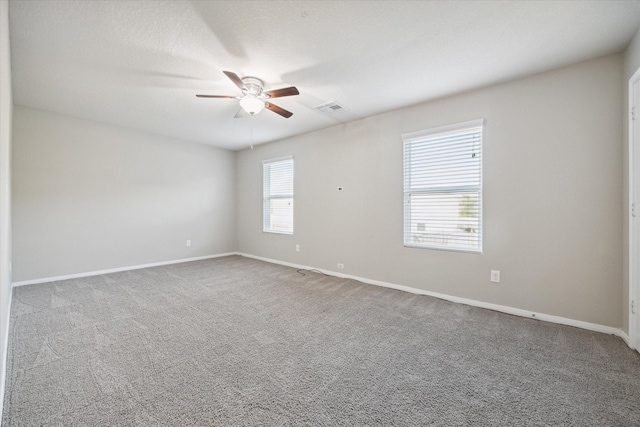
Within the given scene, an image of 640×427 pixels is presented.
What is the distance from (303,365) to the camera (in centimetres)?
188

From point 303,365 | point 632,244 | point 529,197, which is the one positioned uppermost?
point 529,197

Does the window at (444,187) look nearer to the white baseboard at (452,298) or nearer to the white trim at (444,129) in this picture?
the white trim at (444,129)

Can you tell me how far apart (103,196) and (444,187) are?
5263mm

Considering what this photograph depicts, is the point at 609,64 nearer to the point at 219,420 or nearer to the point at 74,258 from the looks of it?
the point at 219,420

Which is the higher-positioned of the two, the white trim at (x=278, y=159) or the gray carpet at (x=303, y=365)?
the white trim at (x=278, y=159)

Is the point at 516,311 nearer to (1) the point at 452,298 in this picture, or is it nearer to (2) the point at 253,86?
(1) the point at 452,298

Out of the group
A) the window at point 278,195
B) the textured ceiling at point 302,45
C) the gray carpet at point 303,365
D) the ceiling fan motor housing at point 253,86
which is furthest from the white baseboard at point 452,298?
the ceiling fan motor housing at point 253,86

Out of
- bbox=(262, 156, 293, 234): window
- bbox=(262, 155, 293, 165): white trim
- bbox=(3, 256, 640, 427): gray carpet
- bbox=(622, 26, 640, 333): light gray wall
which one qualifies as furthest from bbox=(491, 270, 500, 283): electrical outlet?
bbox=(262, 155, 293, 165): white trim

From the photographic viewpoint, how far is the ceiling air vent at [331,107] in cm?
346

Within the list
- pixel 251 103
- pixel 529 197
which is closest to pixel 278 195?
pixel 251 103

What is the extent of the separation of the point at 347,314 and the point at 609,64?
3.37 meters

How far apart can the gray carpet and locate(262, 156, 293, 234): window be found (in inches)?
89.3

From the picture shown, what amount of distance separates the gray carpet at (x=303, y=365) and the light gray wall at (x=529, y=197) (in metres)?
0.35

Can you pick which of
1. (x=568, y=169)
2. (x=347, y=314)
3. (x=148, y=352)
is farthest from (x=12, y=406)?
(x=568, y=169)
